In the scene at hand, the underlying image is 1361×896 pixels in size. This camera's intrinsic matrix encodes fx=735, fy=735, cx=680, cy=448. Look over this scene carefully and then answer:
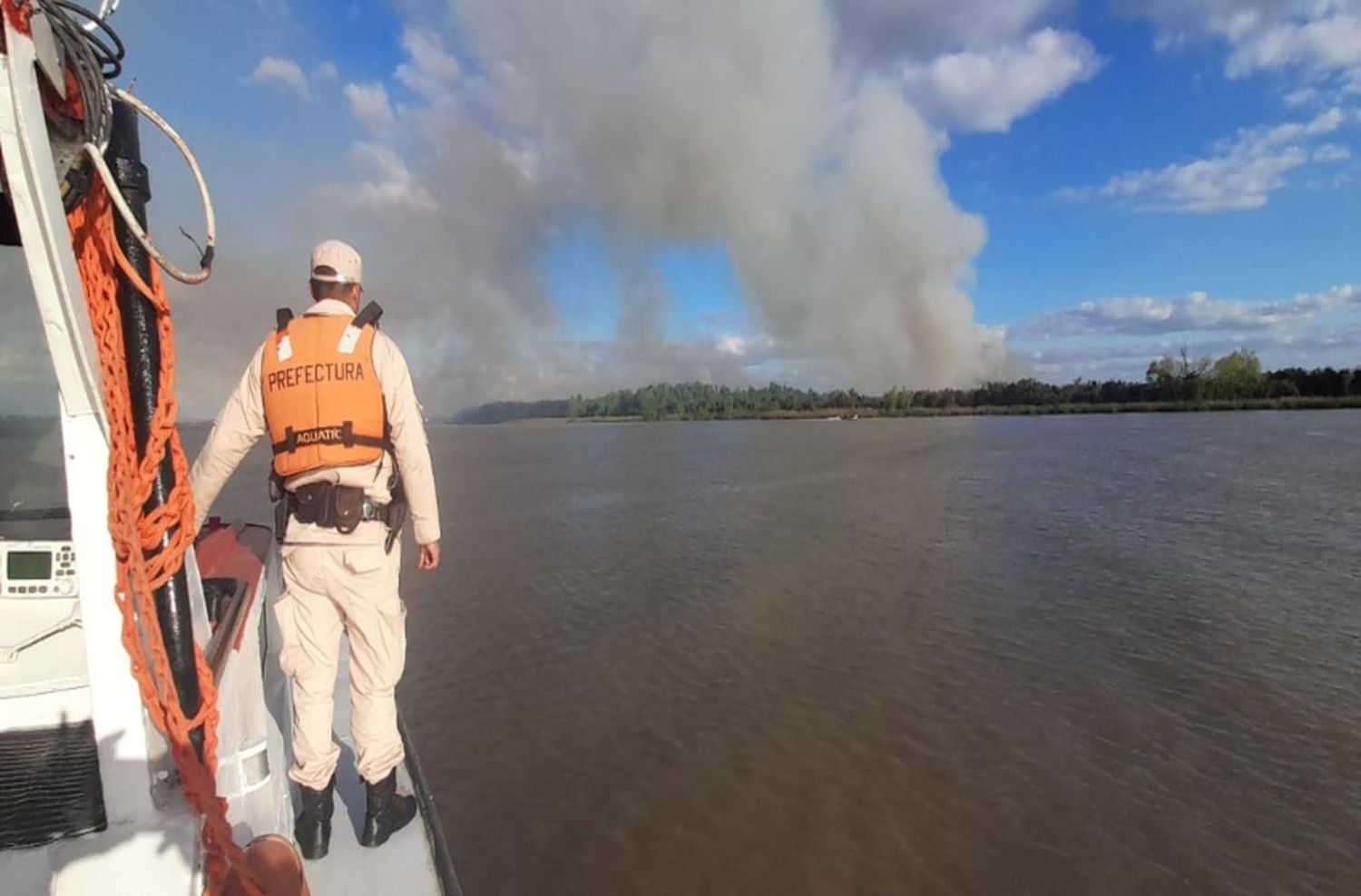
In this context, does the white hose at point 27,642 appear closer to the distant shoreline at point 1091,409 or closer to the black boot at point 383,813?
the black boot at point 383,813

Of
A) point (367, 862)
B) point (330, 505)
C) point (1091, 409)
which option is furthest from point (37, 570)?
point (1091, 409)

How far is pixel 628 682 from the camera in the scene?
6957 mm

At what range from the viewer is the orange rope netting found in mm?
1820

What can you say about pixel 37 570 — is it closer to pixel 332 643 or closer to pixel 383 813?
pixel 332 643

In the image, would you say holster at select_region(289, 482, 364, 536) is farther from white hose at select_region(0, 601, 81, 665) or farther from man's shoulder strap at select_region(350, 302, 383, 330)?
white hose at select_region(0, 601, 81, 665)

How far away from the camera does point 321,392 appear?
9.09 feet

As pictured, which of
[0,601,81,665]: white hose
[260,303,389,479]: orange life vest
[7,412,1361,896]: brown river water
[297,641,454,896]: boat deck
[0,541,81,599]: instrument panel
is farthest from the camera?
[7,412,1361,896]: brown river water

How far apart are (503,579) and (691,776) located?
21.3 feet

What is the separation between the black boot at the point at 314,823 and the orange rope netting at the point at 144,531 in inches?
38.2

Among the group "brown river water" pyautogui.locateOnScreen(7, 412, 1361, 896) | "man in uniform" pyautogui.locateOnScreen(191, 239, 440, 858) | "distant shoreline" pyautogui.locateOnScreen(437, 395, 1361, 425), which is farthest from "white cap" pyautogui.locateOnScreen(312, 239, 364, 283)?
"distant shoreline" pyautogui.locateOnScreen(437, 395, 1361, 425)

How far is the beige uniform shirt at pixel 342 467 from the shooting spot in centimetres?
283

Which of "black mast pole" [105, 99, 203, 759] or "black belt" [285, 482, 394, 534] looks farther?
"black belt" [285, 482, 394, 534]

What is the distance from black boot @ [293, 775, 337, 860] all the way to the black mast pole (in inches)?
38.7

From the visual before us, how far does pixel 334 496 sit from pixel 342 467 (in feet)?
0.38
